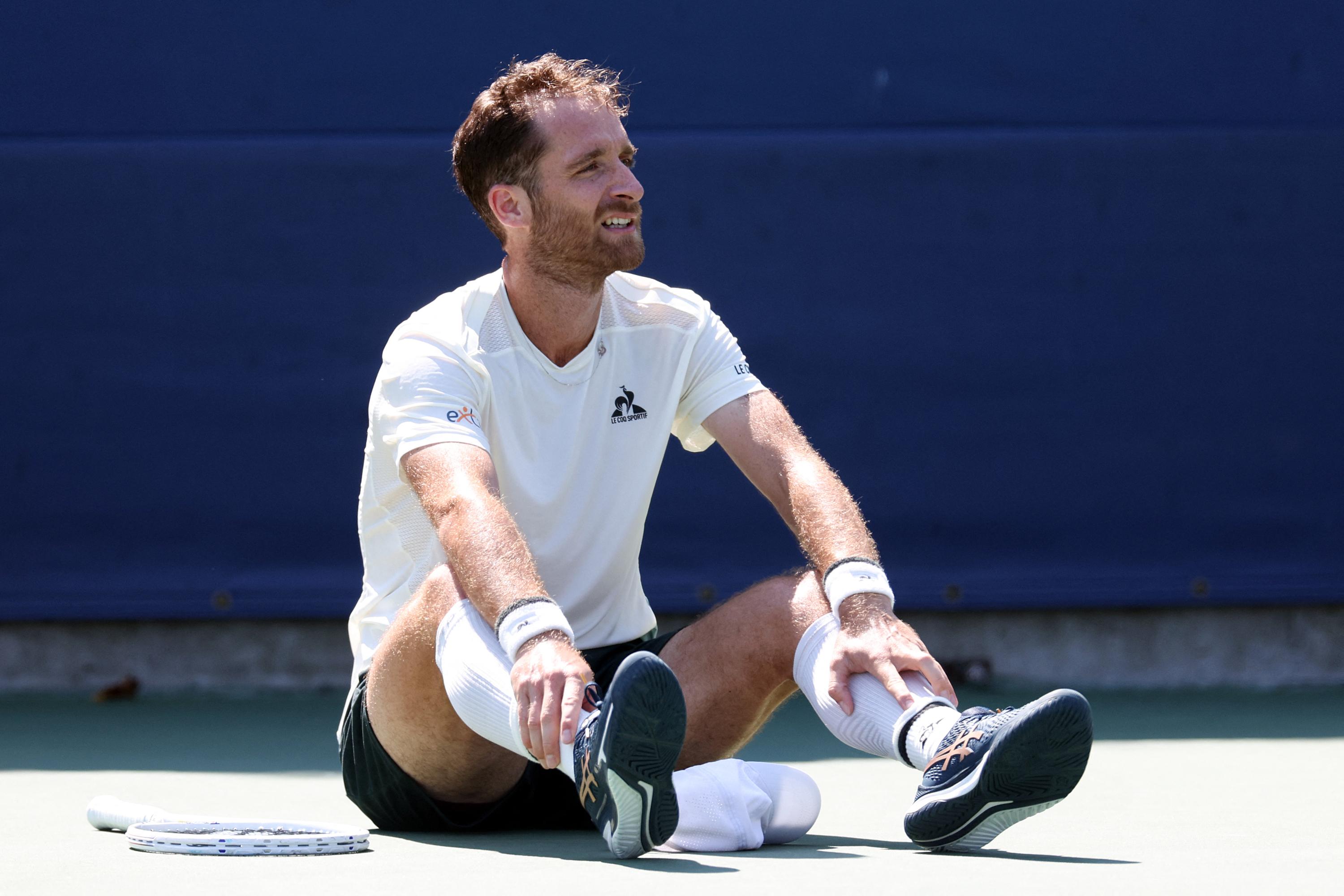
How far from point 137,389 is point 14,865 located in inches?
117

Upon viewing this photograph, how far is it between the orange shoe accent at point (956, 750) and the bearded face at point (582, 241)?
88 cm

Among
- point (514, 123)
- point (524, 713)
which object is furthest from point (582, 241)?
point (524, 713)

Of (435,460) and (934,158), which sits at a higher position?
(934,158)

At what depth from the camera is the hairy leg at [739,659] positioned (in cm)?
222

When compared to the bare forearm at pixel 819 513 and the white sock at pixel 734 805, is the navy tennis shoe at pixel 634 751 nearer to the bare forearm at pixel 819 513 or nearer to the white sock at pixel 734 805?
the white sock at pixel 734 805

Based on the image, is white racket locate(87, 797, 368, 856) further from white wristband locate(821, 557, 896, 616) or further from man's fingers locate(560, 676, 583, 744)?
white wristband locate(821, 557, 896, 616)

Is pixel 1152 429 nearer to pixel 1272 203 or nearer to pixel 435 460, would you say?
pixel 1272 203

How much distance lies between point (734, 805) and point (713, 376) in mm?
762

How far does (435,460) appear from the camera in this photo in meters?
2.19

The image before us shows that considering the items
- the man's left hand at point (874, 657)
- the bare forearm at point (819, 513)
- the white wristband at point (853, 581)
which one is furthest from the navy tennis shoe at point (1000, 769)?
the bare forearm at point (819, 513)

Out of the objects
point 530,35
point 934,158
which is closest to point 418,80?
point 530,35

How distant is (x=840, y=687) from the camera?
2100mm

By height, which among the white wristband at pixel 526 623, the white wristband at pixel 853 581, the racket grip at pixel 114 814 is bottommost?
the racket grip at pixel 114 814

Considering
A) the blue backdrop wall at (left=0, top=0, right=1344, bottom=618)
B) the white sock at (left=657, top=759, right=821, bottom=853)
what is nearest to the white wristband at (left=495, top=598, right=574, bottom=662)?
the white sock at (left=657, top=759, right=821, bottom=853)
